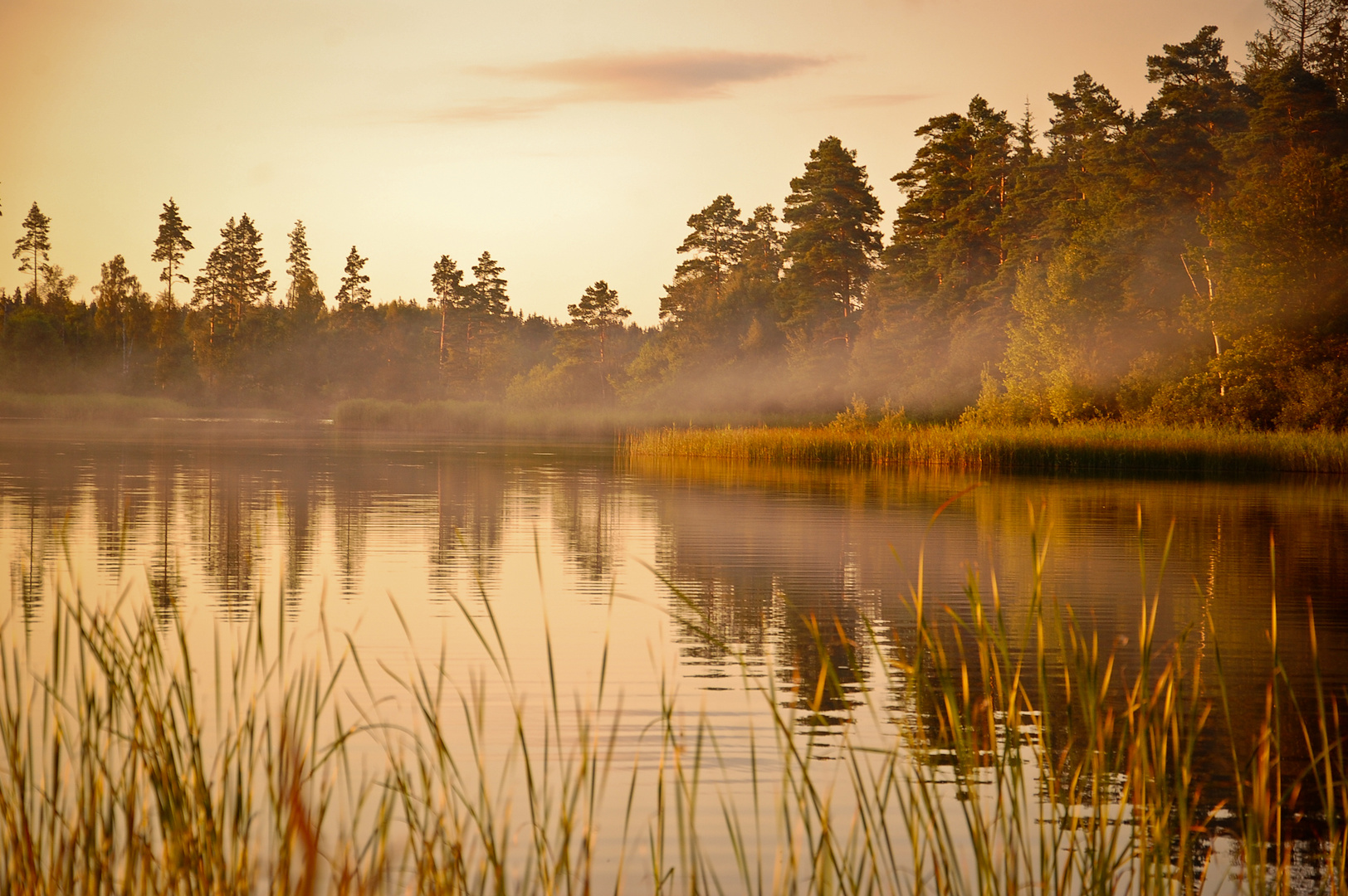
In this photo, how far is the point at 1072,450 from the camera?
3806cm

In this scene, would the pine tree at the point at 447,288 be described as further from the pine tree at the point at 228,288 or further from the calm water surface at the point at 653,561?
the calm water surface at the point at 653,561

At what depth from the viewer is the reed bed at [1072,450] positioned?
37.2 metres

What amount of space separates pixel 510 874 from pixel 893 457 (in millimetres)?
35163

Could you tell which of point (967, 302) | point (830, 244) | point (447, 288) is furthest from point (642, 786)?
point (447, 288)

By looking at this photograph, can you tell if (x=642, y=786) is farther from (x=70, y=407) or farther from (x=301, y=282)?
(x=301, y=282)

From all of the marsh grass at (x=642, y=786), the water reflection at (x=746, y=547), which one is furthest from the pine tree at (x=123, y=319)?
the marsh grass at (x=642, y=786)

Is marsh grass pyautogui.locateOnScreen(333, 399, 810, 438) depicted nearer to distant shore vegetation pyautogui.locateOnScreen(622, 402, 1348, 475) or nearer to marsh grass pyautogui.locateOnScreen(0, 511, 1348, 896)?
distant shore vegetation pyautogui.locateOnScreen(622, 402, 1348, 475)

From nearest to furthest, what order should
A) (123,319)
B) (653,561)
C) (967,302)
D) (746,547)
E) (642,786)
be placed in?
(642,786)
(653,561)
(746,547)
(967,302)
(123,319)

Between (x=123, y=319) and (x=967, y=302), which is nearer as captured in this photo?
(x=967, y=302)

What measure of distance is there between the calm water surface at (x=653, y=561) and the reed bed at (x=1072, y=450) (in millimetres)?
7147

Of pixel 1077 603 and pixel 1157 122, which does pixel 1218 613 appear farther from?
pixel 1157 122

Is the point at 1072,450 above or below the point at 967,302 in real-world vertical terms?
below

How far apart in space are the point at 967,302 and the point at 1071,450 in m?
24.9

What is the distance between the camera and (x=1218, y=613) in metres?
11.4
